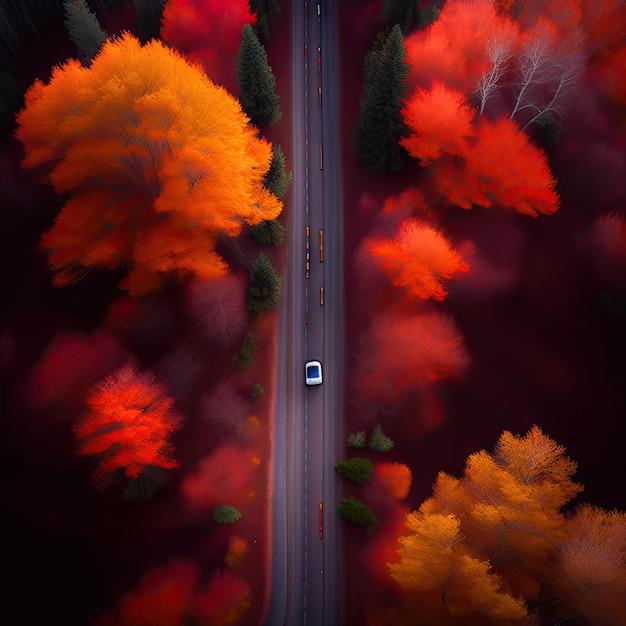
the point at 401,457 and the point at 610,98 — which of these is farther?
the point at 610,98

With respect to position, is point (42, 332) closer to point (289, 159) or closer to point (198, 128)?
point (198, 128)

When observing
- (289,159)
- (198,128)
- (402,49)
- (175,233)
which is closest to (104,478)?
(175,233)

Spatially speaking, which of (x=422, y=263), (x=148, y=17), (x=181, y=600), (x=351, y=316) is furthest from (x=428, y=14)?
(x=181, y=600)

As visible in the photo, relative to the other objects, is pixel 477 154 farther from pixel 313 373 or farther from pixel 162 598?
pixel 162 598

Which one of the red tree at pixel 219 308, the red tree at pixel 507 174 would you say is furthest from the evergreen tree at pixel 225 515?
the red tree at pixel 507 174

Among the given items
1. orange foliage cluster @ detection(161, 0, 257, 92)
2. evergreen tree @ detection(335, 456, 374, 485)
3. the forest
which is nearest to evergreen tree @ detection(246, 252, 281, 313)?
the forest

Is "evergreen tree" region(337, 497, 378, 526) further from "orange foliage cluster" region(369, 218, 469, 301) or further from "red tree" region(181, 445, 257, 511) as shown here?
"orange foliage cluster" region(369, 218, 469, 301)

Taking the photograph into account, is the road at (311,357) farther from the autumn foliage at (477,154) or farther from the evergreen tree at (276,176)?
the autumn foliage at (477,154)
